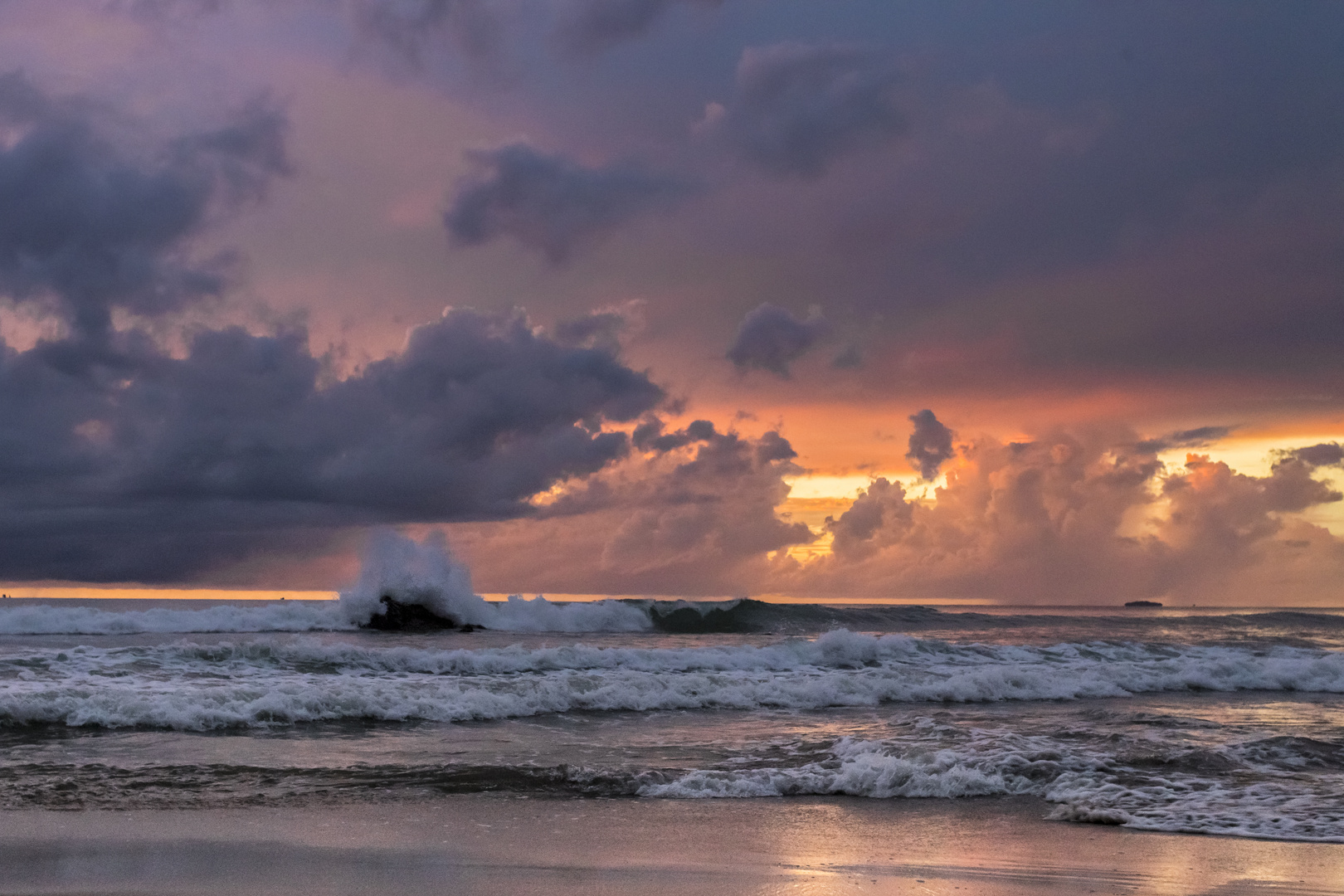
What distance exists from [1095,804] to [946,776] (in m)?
1.63

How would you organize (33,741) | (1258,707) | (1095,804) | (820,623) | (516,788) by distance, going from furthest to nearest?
(820,623) < (1258,707) < (33,741) < (516,788) < (1095,804)

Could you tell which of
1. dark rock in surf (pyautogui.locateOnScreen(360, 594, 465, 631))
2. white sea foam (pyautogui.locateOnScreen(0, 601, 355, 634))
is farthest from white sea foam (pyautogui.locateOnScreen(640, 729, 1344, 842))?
white sea foam (pyautogui.locateOnScreen(0, 601, 355, 634))

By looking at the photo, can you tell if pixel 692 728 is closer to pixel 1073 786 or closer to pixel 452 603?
pixel 1073 786

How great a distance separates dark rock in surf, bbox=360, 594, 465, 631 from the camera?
37.6 metres

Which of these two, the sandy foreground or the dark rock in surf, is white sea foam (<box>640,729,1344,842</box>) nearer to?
the sandy foreground

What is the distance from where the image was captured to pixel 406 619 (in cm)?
3831

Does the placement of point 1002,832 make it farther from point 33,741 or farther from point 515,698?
point 33,741

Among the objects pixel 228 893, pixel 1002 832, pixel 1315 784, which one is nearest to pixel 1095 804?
pixel 1002 832

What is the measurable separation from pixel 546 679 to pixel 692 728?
12.2 ft

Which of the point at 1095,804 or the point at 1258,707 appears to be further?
the point at 1258,707

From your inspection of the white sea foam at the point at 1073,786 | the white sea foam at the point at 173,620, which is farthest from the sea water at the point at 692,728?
the white sea foam at the point at 173,620

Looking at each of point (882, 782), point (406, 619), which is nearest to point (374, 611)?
point (406, 619)

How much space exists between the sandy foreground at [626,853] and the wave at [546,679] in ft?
19.4

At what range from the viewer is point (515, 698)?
16.3 metres
